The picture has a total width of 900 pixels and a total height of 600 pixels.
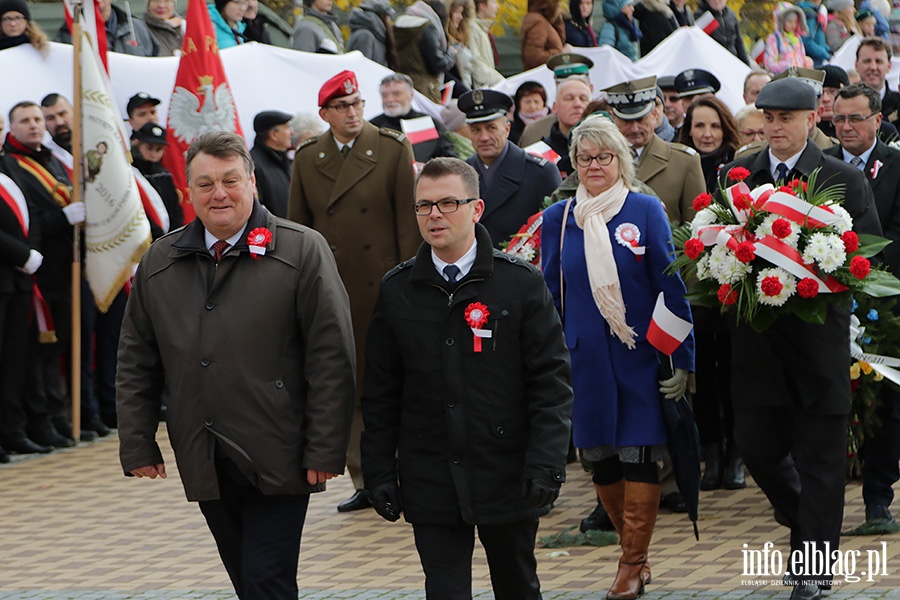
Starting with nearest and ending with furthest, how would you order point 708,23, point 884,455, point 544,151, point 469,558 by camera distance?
point 469,558
point 884,455
point 544,151
point 708,23

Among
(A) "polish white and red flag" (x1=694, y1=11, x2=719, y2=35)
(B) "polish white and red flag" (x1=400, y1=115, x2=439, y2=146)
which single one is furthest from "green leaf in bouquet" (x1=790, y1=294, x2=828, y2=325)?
(A) "polish white and red flag" (x1=694, y1=11, x2=719, y2=35)

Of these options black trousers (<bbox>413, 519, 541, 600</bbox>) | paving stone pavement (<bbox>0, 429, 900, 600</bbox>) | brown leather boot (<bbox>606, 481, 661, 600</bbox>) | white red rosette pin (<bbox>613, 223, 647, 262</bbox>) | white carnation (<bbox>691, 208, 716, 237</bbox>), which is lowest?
paving stone pavement (<bbox>0, 429, 900, 600</bbox>)

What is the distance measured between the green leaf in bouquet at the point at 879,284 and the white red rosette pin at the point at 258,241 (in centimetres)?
274

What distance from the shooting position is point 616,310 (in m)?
6.98

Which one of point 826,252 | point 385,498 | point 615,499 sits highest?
point 826,252

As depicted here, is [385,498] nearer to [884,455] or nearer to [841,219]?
[841,219]

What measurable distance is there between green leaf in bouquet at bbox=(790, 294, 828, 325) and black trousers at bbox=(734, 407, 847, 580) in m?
0.45

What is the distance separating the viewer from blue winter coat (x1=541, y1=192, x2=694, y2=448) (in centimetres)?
693

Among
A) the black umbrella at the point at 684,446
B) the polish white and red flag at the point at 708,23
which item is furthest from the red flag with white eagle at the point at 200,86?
the polish white and red flag at the point at 708,23

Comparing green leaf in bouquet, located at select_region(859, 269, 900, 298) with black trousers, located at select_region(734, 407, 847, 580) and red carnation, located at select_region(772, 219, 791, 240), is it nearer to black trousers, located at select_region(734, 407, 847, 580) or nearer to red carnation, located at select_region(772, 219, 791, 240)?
red carnation, located at select_region(772, 219, 791, 240)

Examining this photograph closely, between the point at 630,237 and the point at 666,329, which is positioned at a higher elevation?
the point at 630,237

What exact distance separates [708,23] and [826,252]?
13.0 m

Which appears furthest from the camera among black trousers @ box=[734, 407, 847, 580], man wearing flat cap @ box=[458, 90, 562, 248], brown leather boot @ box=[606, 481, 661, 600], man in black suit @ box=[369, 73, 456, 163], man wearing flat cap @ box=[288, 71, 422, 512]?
man in black suit @ box=[369, 73, 456, 163]

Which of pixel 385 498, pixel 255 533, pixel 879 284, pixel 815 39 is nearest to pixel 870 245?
pixel 879 284
